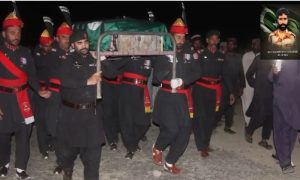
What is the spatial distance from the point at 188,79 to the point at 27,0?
1453 centimetres

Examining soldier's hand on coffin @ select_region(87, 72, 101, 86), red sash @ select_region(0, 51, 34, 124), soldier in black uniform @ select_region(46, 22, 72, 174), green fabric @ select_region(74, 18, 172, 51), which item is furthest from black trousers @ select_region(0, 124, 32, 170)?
soldier's hand on coffin @ select_region(87, 72, 101, 86)

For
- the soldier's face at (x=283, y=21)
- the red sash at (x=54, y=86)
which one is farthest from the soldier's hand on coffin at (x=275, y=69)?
the red sash at (x=54, y=86)

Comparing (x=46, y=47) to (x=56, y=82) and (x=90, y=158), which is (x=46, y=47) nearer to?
(x=56, y=82)

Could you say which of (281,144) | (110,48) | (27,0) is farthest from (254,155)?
(27,0)

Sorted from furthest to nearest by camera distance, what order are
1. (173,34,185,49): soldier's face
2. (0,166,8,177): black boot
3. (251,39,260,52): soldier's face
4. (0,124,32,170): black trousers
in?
1. (251,39,260,52): soldier's face
2. (173,34,185,49): soldier's face
3. (0,166,8,177): black boot
4. (0,124,32,170): black trousers

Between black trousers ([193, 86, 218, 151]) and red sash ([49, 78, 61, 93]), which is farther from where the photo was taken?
black trousers ([193, 86, 218, 151])

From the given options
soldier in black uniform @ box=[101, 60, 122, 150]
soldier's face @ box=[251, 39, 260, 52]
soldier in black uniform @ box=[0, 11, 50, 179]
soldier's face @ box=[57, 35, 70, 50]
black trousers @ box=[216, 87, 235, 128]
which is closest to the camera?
soldier in black uniform @ box=[0, 11, 50, 179]

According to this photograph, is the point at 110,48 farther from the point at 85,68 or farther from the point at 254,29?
the point at 254,29

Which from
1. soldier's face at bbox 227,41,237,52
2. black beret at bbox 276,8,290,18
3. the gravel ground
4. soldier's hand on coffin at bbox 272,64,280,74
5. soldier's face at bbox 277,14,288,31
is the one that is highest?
black beret at bbox 276,8,290,18

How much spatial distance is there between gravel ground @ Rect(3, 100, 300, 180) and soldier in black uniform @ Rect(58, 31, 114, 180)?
3.43 feet

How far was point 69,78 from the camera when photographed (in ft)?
16.6

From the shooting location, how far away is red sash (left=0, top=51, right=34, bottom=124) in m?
5.68

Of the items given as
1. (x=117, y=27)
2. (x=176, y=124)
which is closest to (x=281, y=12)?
(x=176, y=124)

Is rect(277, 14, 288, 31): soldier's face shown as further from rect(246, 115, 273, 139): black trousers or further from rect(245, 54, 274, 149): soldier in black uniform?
rect(246, 115, 273, 139): black trousers
